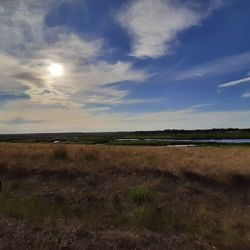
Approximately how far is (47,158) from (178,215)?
15116 mm

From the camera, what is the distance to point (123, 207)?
11.7 meters

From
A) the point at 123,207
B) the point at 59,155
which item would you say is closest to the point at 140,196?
the point at 123,207

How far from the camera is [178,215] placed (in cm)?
1107

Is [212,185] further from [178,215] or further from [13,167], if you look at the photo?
[13,167]

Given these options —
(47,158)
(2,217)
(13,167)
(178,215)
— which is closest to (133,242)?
(178,215)

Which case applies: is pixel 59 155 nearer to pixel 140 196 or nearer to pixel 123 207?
pixel 140 196

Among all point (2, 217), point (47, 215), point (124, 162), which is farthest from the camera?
point (124, 162)

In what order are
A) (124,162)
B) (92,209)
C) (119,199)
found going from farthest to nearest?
1. (124,162)
2. (119,199)
3. (92,209)

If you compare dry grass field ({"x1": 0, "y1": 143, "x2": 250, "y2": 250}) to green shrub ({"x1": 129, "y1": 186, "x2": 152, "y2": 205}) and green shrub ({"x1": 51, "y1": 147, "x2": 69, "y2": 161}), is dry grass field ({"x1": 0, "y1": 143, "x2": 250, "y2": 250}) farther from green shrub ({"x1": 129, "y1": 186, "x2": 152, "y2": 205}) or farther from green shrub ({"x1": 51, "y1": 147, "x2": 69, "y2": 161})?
green shrub ({"x1": 51, "y1": 147, "x2": 69, "y2": 161})

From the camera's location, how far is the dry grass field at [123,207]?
8242 millimetres

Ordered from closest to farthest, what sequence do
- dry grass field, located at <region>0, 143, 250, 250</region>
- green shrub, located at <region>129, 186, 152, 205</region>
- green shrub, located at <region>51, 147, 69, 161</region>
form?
1. dry grass field, located at <region>0, 143, 250, 250</region>
2. green shrub, located at <region>129, 186, 152, 205</region>
3. green shrub, located at <region>51, 147, 69, 161</region>

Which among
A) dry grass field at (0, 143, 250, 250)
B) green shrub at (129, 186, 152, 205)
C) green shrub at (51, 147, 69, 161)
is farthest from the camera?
green shrub at (51, 147, 69, 161)

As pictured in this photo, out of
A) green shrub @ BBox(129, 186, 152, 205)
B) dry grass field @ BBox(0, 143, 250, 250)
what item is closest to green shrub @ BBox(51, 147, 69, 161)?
dry grass field @ BBox(0, 143, 250, 250)

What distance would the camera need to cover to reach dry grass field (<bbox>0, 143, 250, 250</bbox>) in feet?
27.0
